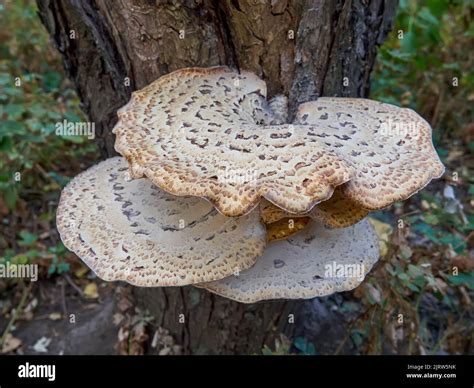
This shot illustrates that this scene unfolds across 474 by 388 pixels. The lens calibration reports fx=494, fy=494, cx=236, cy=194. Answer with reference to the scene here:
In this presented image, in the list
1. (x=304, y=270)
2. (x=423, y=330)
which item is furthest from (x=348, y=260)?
(x=423, y=330)

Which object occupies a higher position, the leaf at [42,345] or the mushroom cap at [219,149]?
the mushroom cap at [219,149]

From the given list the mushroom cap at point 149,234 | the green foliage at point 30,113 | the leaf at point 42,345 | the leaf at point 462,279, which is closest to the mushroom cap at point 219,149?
the mushroom cap at point 149,234

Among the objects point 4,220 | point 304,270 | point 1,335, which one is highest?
point 304,270

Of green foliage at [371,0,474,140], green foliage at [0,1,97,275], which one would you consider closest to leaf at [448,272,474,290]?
green foliage at [371,0,474,140]

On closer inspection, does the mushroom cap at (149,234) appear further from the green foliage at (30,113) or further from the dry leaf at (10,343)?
the dry leaf at (10,343)

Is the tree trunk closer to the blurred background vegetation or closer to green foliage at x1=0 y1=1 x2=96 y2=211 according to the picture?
the blurred background vegetation

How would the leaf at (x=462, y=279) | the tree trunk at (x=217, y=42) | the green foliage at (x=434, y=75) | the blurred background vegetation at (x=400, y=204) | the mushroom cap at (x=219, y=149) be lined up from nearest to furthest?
the mushroom cap at (x=219, y=149)
the tree trunk at (x=217, y=42)
the leaf at (x=462, y=279)
the blurred background vegetation at (x=400, y=204)
the green foliage at (x=434, y=75)

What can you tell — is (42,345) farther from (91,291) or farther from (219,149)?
(219,149)
